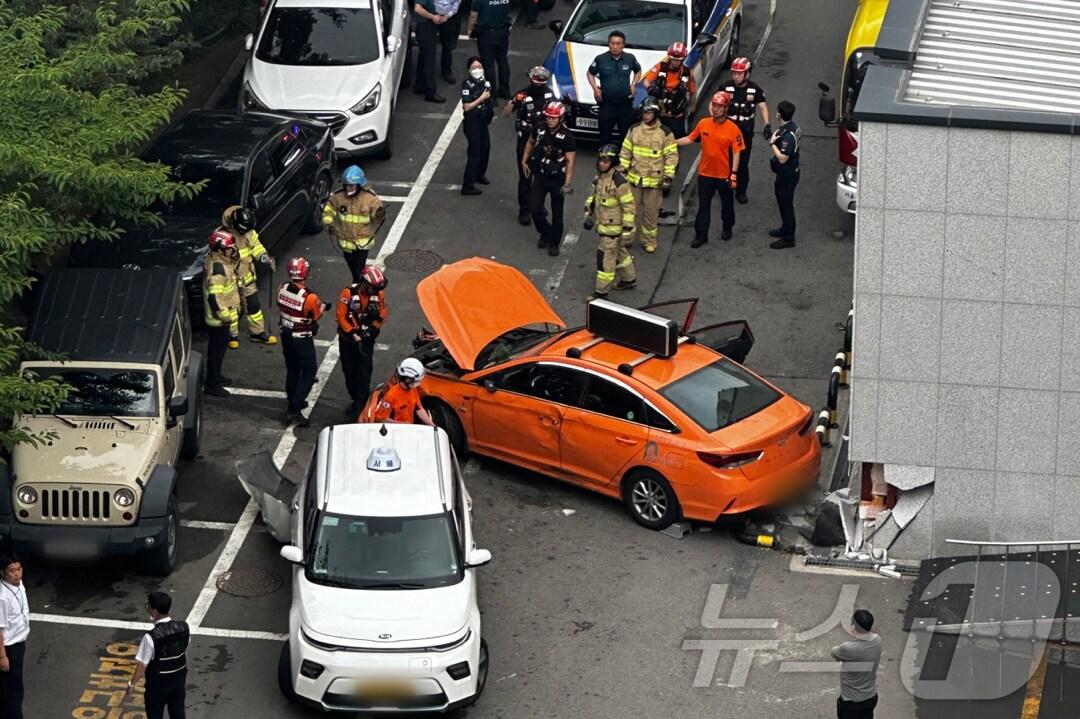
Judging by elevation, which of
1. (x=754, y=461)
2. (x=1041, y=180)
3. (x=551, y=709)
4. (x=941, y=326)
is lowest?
(x=551, y=709)

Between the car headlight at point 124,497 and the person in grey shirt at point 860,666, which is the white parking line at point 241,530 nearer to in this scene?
the car headlight at point 124,497

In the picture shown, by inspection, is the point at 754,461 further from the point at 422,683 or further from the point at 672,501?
the point at 422,683

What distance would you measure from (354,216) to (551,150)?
8.59 ft

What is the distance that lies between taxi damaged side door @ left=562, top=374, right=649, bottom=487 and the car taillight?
0.62 meters

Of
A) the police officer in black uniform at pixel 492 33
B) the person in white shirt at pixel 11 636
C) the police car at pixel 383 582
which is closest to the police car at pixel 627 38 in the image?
the police officer in black uniform at pixel 492 33

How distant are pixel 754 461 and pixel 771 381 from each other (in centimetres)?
312

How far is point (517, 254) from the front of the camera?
901 inches

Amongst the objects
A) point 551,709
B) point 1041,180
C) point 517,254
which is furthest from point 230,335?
point 1041,180

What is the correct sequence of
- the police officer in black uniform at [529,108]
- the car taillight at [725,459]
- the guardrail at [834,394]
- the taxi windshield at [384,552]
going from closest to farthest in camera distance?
1. the taxi windshield at [384,552]
2. the car taillight at [725,459]
3. the guardrail at [834,394]
4. the police officer in black uniform at [529,108]

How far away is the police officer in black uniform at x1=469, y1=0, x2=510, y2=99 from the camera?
25.7m

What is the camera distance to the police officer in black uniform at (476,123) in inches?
924

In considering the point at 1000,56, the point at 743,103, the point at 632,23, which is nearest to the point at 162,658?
the point at 1000,56

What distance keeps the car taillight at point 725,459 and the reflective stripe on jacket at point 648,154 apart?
226 inches

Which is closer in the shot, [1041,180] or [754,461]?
[1041,180]
